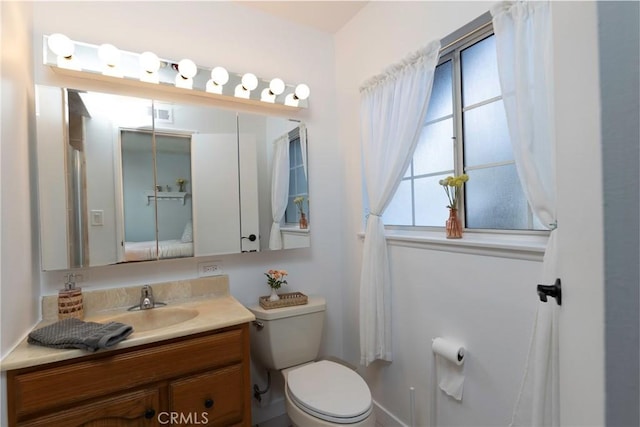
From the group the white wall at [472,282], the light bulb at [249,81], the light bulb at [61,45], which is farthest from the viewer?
the light bulb at [249,81]

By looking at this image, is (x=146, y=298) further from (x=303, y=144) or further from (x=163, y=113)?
(x=303, y=144)

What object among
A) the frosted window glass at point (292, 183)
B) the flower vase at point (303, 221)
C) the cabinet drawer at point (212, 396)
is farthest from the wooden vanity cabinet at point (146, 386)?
the frosted window glass at point (292, 183)

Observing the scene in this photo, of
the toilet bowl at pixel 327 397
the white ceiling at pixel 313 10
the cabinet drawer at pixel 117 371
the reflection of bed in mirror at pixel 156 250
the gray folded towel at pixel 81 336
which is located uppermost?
the white ceiling at pixel 313 10

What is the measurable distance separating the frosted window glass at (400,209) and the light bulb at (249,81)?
103 cm

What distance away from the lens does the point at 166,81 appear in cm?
158

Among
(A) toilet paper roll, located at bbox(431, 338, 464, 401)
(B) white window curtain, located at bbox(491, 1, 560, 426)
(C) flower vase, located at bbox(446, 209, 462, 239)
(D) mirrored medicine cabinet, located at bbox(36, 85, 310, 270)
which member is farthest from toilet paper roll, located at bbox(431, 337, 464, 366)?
(D) mirrored medicine cabinet, located at bbox(36, 85, 310, 270)

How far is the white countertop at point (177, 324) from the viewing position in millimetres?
1011

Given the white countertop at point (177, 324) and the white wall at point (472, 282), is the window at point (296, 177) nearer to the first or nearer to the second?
the white wall at point (472, 282)

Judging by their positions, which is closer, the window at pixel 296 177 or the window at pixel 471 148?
the window at pixel 471 148

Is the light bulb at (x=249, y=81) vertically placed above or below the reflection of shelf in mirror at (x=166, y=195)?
above

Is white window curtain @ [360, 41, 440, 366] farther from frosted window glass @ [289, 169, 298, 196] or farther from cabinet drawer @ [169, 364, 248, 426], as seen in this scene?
cabinet drawer @ [169, 364, 248, 426]

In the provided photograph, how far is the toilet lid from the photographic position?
4.11ft

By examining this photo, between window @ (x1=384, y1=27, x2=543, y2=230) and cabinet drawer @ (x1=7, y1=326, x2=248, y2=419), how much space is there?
1.19 m

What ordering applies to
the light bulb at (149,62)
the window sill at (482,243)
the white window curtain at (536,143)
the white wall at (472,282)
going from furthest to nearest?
the light bulb at (149,62) < the window sill at (482,243) < the white window curtain at (536,143) < the white wall at (472,282)
